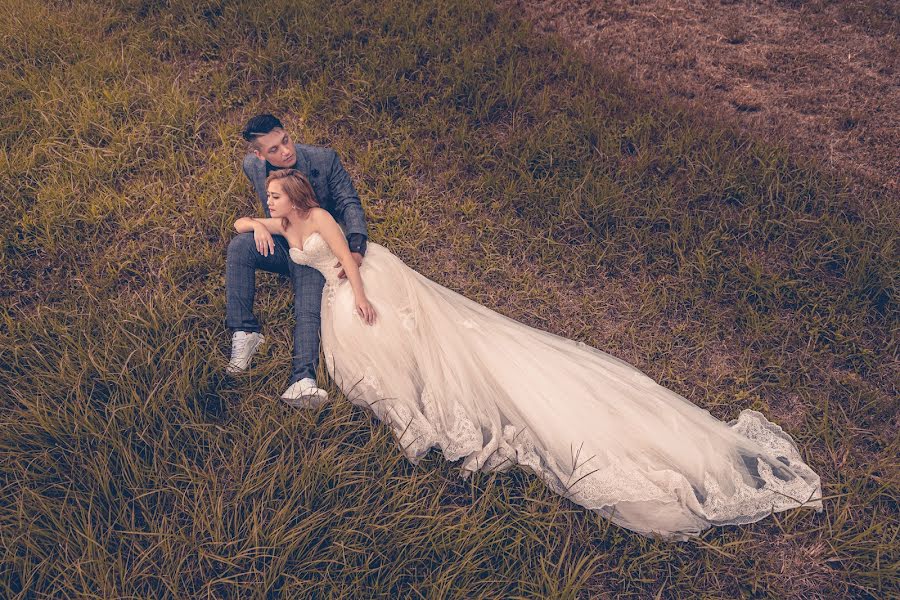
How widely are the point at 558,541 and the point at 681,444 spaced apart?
0.80 meters

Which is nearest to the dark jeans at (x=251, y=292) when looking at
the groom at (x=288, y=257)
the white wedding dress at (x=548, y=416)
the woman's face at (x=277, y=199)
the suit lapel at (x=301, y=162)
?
the groom at (x=288, y=257)

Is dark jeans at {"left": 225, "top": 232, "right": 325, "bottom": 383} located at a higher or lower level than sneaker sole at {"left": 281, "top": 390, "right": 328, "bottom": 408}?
higher

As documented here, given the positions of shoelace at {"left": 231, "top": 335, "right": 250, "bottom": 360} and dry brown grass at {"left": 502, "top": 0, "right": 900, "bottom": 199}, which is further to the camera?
dry brown grass at {"left": 502, "top": 0, "right": 900, "bottom": 199}

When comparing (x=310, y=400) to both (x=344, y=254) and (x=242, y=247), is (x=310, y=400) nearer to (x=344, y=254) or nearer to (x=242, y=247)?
Answer: (x=344, y=254)

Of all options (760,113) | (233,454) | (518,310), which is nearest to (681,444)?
(518,310)

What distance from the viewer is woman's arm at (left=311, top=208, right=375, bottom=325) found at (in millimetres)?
2680

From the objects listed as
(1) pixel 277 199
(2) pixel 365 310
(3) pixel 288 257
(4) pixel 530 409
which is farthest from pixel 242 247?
(4) pixel 530 409

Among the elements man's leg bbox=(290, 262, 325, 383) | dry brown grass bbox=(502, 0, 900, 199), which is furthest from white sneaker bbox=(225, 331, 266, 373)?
dry brown grass bbox=(502, 0, 900, 199)

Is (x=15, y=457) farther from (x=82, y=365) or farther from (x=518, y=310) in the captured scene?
(x=518, y=310)

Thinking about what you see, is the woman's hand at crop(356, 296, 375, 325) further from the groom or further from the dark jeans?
the dark jeans

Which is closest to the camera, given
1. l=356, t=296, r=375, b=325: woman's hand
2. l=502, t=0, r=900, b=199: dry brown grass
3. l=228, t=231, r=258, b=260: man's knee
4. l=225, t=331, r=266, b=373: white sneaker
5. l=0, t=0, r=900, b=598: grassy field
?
l=0, t=0, r=900, b=598: grassy field

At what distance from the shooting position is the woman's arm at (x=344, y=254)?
8.79 feet

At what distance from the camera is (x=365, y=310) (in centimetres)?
267

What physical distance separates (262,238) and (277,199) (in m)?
0.34
